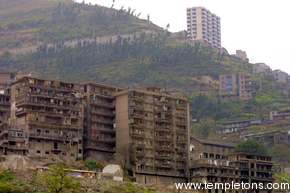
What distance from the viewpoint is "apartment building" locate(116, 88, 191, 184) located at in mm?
96062

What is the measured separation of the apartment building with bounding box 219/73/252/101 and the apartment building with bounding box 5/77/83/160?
209 ft

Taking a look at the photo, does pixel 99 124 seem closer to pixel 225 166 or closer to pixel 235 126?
pixel 225 166

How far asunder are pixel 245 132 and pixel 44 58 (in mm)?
53364

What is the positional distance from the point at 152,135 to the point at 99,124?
684 centimetres

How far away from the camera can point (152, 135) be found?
98938 mm

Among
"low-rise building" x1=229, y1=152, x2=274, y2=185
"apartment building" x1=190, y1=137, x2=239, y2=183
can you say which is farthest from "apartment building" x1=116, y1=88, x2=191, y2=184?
"low-rise building" x1=229, y1=152, x2=274, y2=185

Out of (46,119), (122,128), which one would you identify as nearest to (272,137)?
(122,128)

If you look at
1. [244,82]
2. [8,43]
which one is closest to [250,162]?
[244,82]

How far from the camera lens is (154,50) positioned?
17300 centimetres

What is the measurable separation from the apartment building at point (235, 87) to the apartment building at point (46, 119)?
63.8m

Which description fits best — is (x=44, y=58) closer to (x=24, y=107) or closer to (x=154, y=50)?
(x=154, y=50)

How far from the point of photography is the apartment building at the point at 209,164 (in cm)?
9906

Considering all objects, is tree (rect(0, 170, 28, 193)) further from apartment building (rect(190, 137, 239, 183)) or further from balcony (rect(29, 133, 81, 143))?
apartment building (rect(190, 137, 239, 183))

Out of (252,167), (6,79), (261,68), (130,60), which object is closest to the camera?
(252,167)
